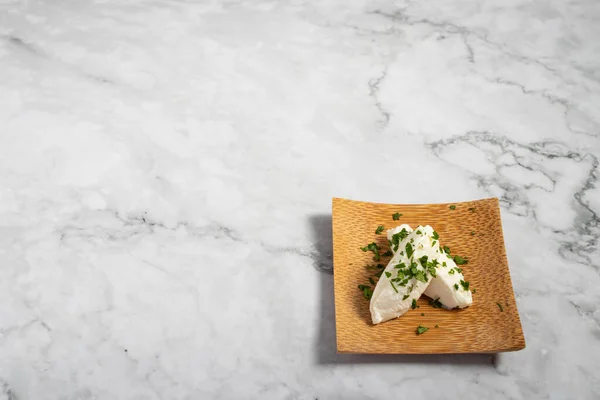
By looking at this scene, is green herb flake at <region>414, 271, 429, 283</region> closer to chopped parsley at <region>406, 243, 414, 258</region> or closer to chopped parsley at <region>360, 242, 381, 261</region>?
chopped parsley at <region>406, 243, 414, 258</region>

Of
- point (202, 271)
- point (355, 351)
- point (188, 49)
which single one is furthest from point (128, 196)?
point (355, 351)

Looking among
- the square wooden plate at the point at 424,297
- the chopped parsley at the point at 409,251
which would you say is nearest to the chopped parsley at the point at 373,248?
the square wooden plate at the point at 424,297

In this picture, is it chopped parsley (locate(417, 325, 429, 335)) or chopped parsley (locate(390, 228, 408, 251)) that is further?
chopped parsley (locate(390, 228, 408, 251))

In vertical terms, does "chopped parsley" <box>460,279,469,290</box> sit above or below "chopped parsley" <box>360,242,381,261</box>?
above

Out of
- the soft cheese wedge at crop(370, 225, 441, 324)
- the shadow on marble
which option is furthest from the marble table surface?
the soft cheese wedge at crop(370, 225, 441, 324)

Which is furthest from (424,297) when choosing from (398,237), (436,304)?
(398,237)

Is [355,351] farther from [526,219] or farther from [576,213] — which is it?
[576,213]

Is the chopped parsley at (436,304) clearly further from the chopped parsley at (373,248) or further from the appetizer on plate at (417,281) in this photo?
the chopped parsley at (373,248)

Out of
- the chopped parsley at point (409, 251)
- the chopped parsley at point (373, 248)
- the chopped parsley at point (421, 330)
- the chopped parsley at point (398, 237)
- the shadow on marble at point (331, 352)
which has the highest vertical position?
the chopped parsley at point (409, 251)
